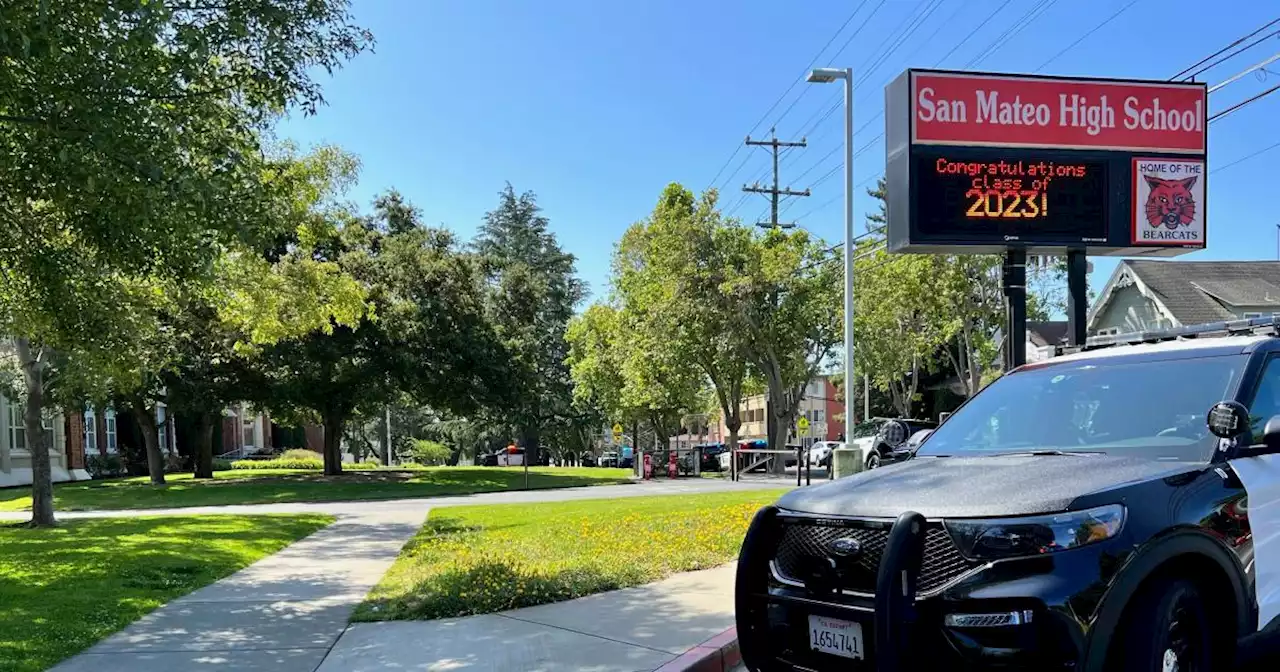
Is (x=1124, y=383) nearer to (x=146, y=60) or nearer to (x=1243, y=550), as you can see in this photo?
(x=1243, y=550)

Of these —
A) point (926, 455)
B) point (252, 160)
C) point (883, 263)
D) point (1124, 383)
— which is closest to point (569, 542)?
point (252, 160)

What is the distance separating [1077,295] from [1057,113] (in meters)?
2.37

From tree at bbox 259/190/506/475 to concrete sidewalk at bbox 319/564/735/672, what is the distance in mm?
20984

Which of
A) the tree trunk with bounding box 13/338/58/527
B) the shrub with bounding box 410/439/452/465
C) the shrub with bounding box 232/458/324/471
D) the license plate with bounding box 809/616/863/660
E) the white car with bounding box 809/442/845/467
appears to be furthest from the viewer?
the shrub with bounding box 410/439/452/465

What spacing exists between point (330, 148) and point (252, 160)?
7974 mm

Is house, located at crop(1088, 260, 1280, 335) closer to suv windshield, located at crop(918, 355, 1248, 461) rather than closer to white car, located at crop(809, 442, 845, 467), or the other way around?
white car, located at crop(809, 442, 845, 467)

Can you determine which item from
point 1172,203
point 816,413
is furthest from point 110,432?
point 816,413

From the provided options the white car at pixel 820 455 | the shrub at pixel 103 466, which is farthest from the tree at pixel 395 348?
the white car at pixel 820 455

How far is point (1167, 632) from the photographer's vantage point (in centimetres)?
381

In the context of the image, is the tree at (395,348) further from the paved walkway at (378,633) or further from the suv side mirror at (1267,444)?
the suv side mirror at (1267,444)

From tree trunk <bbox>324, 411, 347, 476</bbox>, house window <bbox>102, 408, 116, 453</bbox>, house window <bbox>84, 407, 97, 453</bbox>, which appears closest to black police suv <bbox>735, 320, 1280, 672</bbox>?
tree trunk <bbox>324, 411, 347, 476</bbox>

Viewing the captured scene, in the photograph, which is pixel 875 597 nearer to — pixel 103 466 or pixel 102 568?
pixel 102 568

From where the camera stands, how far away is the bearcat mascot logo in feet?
40.3

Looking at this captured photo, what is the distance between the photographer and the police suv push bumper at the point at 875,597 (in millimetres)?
3588
